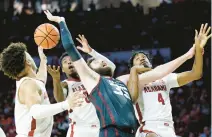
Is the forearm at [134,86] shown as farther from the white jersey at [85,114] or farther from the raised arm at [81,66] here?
the white jersey at [85,114]

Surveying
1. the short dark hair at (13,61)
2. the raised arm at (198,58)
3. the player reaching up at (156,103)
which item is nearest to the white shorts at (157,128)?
the player reaching up at (156,103)

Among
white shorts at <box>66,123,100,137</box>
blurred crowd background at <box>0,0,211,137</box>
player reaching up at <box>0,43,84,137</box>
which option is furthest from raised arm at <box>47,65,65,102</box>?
blurred crowd background at <box>0,0,211,137</box>

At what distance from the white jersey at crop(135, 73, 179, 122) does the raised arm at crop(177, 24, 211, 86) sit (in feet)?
0.54

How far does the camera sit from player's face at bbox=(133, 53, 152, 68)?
247 inches

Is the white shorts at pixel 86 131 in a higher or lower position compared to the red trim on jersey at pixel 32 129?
lower

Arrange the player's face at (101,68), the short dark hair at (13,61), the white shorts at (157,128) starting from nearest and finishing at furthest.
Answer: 1. the player's face at (101,68)
2. the short dark hair at (13,61)
3. the white shorts at (157,128)

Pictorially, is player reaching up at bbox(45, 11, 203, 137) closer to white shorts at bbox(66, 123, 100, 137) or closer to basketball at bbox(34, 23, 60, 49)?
basketball at bbox(34, 23, 60, 49)

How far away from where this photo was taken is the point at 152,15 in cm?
1566

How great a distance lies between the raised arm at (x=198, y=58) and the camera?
17.8 ft

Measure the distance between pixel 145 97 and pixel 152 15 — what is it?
30.9 ft

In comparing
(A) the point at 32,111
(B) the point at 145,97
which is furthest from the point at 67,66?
(A) the point at 32,111

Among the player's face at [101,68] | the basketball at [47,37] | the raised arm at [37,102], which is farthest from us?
the basketball at [47,37]

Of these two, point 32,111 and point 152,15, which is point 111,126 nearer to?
point 32,111

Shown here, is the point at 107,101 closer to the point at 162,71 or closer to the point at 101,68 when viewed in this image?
the point at 101,68
